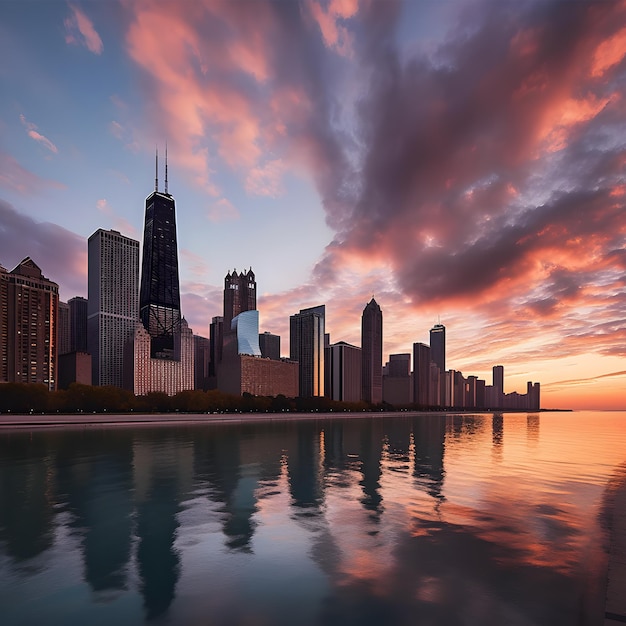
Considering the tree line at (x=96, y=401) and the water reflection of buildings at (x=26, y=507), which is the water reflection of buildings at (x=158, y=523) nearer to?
the water reflection of buildings at (x=26, y=507)

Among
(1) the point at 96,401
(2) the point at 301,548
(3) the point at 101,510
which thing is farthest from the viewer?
(1) the point at 96,401

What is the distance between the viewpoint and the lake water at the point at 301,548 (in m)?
11.7

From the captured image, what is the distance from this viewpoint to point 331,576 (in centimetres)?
1384

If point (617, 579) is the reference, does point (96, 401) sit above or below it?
below

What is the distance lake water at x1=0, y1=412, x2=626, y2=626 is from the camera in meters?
11.7

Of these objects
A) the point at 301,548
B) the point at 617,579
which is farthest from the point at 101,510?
the point at 617,579

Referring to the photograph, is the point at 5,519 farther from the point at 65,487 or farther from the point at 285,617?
the point at 285,617

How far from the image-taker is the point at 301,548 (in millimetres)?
16406

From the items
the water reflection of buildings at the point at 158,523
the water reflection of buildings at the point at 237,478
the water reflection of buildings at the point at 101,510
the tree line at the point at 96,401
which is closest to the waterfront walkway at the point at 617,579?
the water reflection of buildings at the point at 158,523

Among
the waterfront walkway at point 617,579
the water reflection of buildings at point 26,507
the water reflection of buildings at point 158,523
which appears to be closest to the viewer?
the waterfront walkway at point 617,579

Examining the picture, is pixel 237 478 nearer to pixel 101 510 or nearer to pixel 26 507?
pixel 101 510

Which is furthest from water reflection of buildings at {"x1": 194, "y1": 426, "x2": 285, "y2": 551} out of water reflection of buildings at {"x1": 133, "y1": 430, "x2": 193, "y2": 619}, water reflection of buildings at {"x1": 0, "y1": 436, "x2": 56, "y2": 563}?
water reflection of buildings at {"x1": 0, "y1": 436, "x2": 56, "y2": 563}

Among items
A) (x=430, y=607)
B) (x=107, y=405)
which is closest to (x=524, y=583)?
(x=430, y=607)

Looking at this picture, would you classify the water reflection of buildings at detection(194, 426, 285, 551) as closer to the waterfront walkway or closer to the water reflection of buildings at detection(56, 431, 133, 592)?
the water reflection of buildings at detection(56, 431, 133, 592)
